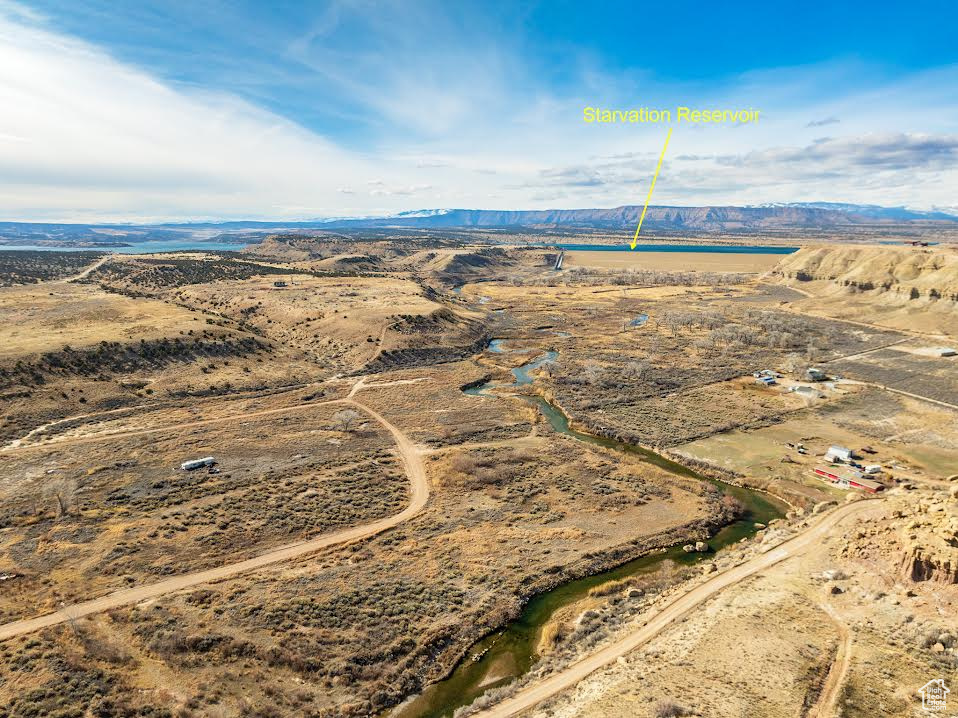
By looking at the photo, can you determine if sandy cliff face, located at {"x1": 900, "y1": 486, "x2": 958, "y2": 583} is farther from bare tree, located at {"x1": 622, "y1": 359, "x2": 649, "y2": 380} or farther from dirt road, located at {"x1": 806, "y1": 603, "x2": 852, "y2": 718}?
bare tree, located at {"x1": 622, "y1": 359, "x2": 649, "y2": 380}

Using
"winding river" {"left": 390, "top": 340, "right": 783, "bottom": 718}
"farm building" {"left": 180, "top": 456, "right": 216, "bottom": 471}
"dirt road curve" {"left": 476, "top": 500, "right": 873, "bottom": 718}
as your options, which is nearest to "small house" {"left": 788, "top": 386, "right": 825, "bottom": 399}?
"dirt road curve" {"left": 476, "top": 500, "right": 873, "bottom": 718}

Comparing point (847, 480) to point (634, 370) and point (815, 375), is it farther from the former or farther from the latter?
point (634, 370)

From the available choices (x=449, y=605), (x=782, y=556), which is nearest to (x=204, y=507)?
(x=449, y=605)

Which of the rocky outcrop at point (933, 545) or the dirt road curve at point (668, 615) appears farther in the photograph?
the rocky outcrop at point (933, 545)

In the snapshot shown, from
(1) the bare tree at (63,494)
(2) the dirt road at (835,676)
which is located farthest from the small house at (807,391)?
(1) the bare tree at (63,494)

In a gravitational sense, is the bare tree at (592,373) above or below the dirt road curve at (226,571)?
above

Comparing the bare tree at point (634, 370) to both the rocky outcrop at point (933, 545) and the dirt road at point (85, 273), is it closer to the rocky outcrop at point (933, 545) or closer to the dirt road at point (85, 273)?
the rocky outcrop at point (933, 545)

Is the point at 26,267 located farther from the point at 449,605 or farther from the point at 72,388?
the point at 449,605
